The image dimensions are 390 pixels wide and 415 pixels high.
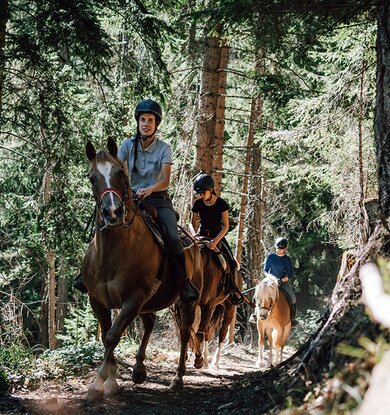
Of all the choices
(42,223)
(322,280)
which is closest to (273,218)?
(322,280)

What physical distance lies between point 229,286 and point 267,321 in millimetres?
3482

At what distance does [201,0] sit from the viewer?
595 inches

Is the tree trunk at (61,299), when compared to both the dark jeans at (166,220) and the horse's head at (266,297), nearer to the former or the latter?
the horse's head at (266,297)

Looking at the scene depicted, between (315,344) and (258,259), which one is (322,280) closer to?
(258,259)

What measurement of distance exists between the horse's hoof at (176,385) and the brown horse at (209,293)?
83.0 inches

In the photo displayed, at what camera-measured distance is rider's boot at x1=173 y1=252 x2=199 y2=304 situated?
896 centimetres

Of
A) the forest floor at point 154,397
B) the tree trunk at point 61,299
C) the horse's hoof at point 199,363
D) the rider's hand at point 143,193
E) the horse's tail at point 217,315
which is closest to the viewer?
the forest floor at point 154,397

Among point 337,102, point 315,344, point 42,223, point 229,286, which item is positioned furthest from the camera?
point 337,102

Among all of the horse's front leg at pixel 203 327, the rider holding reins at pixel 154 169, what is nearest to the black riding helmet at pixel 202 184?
the horse's front leg at pixel 203 327

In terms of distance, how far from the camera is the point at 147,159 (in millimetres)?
8977

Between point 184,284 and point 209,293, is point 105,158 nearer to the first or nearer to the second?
point 184,284

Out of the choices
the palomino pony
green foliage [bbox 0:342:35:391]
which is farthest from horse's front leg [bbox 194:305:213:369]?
green foliage [bbox 0:342:35:391]

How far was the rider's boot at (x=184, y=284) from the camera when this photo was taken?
8.96 m

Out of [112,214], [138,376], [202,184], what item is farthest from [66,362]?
[112,214]
